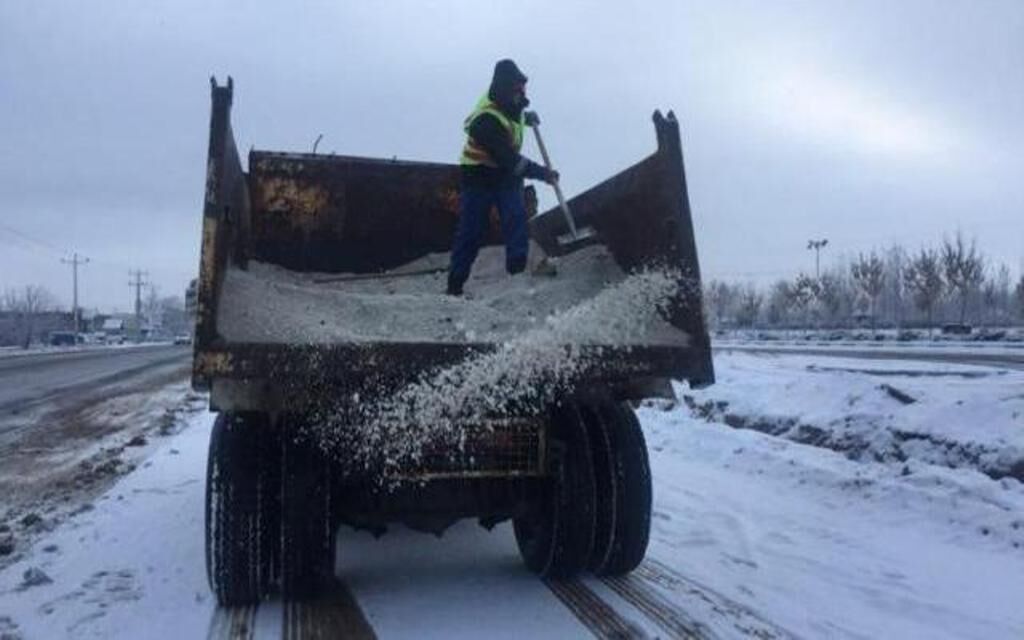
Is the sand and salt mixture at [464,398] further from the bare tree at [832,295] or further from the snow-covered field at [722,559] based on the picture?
the bare tree at [832,295]

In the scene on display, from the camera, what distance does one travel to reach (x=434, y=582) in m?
5.07

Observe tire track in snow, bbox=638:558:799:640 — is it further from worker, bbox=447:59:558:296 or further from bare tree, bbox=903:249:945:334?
bare tree, bbox=903:249:945:334

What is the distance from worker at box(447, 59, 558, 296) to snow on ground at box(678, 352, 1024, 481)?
4209mm

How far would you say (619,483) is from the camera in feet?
15.8

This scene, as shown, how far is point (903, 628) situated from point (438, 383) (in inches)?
96.1

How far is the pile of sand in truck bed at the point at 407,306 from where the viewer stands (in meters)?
4.25

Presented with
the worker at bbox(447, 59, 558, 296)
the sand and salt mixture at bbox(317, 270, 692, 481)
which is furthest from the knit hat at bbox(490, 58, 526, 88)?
the sand and salt mixture at bbox(317, 270, 692, 481)

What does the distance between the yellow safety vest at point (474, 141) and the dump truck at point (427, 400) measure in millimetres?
796

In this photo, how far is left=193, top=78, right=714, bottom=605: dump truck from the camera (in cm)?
409

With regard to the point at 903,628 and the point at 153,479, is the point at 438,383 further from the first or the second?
the point at 153,479

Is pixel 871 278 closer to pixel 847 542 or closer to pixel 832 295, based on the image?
pixel 832 295

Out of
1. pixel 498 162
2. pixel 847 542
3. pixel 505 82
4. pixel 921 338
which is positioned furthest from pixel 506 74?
pixel 921 338

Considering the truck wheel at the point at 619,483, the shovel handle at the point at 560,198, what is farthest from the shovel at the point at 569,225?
the truck wheel at the point at 619,483

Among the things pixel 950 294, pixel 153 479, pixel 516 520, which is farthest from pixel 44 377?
pixel 950 294
